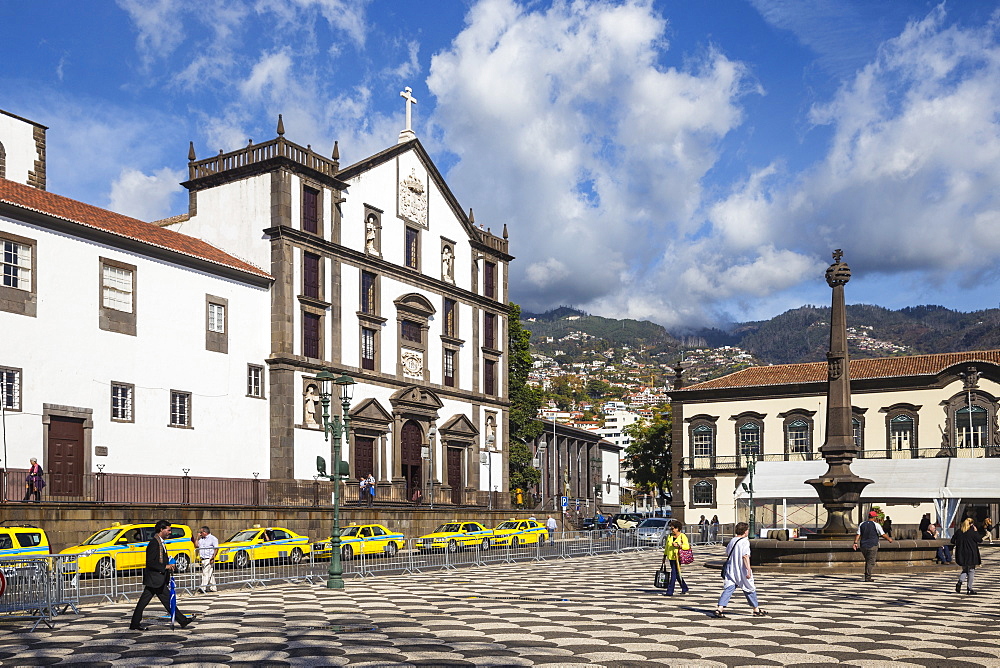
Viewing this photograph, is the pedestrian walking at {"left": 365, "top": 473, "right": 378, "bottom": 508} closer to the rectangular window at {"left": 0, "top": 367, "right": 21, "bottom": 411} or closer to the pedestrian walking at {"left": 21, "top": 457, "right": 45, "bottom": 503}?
the pedestrian walking at {"left": 21, "top": 457, "right": 45, "bottom": 503}

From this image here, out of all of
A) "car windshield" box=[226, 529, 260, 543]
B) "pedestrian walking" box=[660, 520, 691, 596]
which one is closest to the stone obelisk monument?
"pedestrian walking" box=[660, 520, 691, 596]

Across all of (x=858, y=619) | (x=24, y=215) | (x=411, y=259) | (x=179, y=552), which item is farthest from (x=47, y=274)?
(x=858, y=619)

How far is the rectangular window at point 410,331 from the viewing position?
52.4 meters

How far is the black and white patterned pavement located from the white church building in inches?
581

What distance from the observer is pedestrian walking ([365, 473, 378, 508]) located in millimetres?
46812

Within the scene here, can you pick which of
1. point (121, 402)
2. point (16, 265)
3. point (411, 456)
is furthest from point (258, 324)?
point (16, 265)

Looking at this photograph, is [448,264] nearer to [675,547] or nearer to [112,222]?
[112,222]

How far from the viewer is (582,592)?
2350 centimetres

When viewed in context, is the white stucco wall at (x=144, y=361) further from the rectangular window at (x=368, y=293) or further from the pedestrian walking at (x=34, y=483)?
the rectangular window at (x=368, y=293)

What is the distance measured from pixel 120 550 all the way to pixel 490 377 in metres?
31.6

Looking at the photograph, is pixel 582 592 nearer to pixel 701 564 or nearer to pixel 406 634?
pixel 406 634

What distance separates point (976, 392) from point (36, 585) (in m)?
54.9

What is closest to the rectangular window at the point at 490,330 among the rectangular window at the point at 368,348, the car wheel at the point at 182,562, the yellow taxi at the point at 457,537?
the rectangular window at the point at 368,348

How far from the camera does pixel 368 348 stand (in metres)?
50.2
